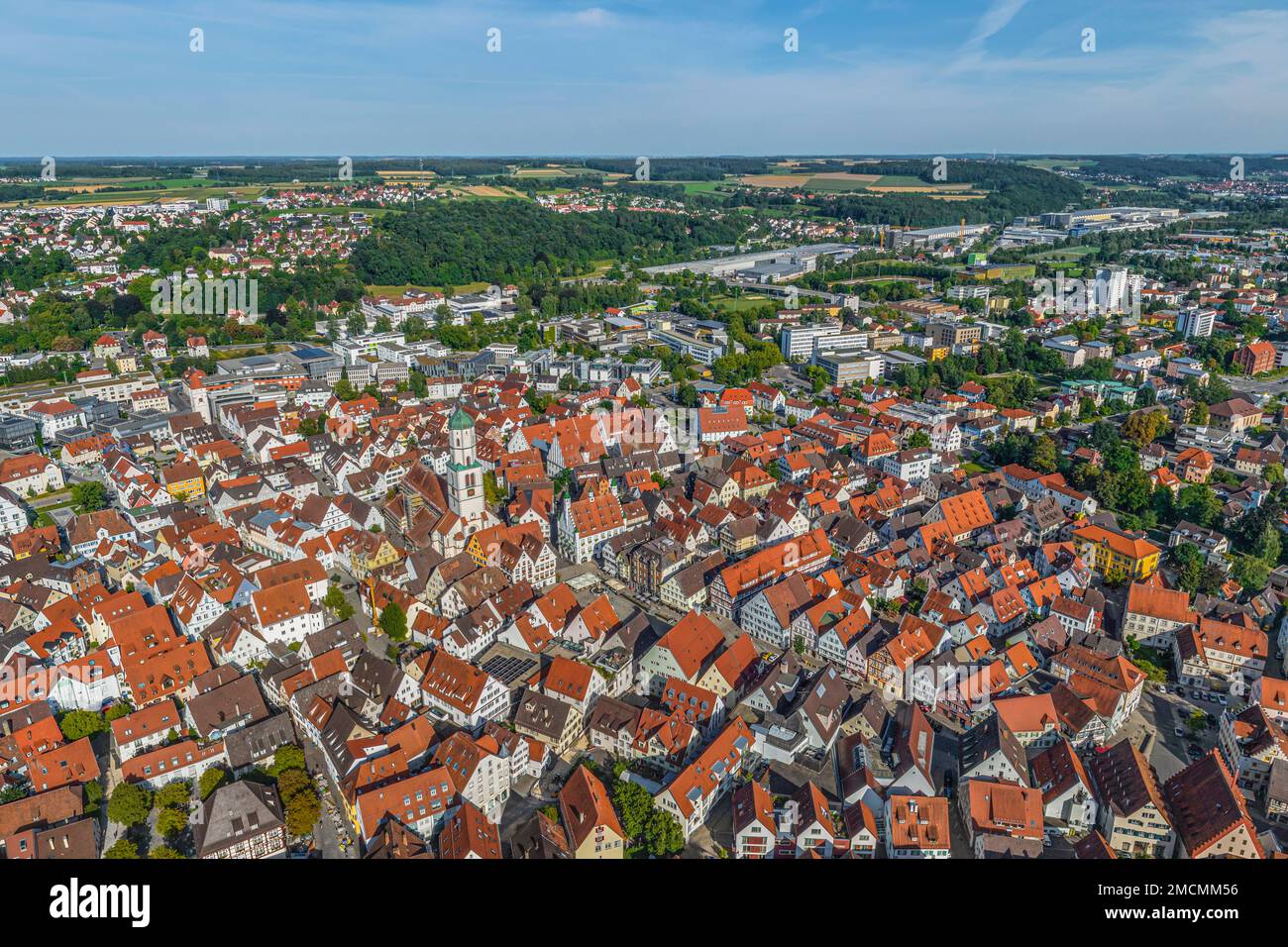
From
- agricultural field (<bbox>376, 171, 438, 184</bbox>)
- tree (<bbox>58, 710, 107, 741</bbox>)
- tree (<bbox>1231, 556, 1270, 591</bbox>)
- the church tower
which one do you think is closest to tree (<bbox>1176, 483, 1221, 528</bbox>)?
tree (<bbox>1231, 556, 1270, 591</bbox>)

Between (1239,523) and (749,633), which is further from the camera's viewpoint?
(1239,523)

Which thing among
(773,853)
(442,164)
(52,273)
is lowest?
(773,853)

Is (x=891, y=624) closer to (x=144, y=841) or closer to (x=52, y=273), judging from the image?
(x=144, y=841)

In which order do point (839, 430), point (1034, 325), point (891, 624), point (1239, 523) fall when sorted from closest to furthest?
1. point (891, 624)
2. point (1239, 523)
3. point (839, 430)
4. point (1034, 325)

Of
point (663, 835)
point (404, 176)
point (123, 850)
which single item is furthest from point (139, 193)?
point (663, 835)

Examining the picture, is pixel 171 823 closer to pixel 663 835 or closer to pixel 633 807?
pixel 633 807

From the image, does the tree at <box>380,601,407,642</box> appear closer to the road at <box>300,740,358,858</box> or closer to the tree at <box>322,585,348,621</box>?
the tree at <box>322,585,348,621</box>
